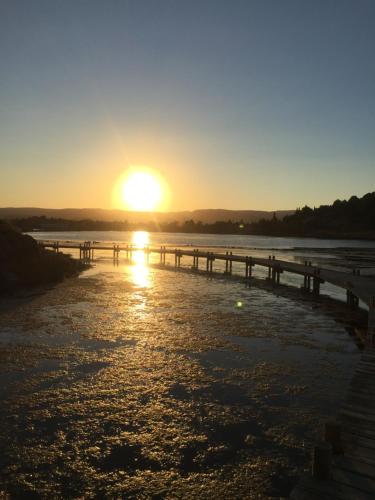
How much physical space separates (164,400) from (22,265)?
3331 centimetres

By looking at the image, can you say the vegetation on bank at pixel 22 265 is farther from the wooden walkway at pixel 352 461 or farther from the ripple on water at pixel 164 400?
the wooden walkway at pixel 352 461

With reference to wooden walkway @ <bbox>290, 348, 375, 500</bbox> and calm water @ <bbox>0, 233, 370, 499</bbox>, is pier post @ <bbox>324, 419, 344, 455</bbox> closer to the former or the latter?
wooden walkway @ <bbox>290, 348, 375, 500</bbox>

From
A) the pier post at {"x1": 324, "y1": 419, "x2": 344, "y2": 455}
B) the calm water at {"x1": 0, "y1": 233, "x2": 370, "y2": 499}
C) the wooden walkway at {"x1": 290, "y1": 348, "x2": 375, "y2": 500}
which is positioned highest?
the pier post at {"x1": 324, "y1": 419, "x2": 344, "y2": 455}

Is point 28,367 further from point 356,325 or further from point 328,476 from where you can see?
point 356,325

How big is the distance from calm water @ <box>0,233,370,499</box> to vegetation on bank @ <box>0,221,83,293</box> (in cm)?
1258

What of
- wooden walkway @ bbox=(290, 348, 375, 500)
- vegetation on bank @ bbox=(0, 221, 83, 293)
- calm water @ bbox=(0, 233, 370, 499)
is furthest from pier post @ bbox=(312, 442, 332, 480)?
vegetation on bank @ bbox=(0, 221, 83, 293)

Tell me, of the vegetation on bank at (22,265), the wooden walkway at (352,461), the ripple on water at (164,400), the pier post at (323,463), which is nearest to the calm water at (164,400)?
the ripple on water at (164,400)

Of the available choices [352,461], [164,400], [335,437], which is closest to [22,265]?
[164,400]

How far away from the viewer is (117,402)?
12.5 meters

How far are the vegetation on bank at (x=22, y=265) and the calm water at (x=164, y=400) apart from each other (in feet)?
41.3

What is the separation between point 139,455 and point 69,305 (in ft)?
65.8

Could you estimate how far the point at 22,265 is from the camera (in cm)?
4138

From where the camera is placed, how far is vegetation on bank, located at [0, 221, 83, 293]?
3680cm

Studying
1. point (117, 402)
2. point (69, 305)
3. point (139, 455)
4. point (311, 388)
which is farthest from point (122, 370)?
point (69, 305)
